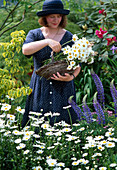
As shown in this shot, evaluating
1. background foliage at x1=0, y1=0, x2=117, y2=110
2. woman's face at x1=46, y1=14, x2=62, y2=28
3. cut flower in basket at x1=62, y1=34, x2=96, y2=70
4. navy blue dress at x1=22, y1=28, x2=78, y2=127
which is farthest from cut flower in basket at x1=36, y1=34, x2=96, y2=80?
background foliage at x1=0, y1=0, x2=117, y2=110

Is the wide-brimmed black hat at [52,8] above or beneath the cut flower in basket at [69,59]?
above

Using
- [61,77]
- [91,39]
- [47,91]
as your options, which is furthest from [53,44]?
[91,39]

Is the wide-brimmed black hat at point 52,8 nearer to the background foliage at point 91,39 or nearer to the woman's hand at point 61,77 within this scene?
the woman's hand at point 61,77

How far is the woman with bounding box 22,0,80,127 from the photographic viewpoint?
281cm

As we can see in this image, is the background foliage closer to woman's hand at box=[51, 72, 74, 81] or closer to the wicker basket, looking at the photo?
woman's hand at box=[51, 72, 74, 81]

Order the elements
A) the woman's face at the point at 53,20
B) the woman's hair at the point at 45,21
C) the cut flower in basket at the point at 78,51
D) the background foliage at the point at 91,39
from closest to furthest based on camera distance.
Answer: the cut flower in basket at the point at 78,51, the woman's face at the point at 53,20, the woman's hair at the point at 45,21, the background foliage at the point at 91,39

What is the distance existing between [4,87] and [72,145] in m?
1.21

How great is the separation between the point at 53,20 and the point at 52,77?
590 millimetres

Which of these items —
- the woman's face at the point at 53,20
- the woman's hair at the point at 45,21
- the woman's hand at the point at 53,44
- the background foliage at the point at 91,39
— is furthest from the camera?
the background foliage at the point at 91,39

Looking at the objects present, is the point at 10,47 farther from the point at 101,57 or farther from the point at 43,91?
the point at 101,57

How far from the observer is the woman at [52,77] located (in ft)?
9.23

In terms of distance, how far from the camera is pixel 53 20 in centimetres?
280

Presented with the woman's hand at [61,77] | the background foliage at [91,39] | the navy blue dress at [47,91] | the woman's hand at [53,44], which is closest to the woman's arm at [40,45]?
the woman's hand at [53,44]

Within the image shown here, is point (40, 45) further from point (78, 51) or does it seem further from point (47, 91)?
point (47, 91)
